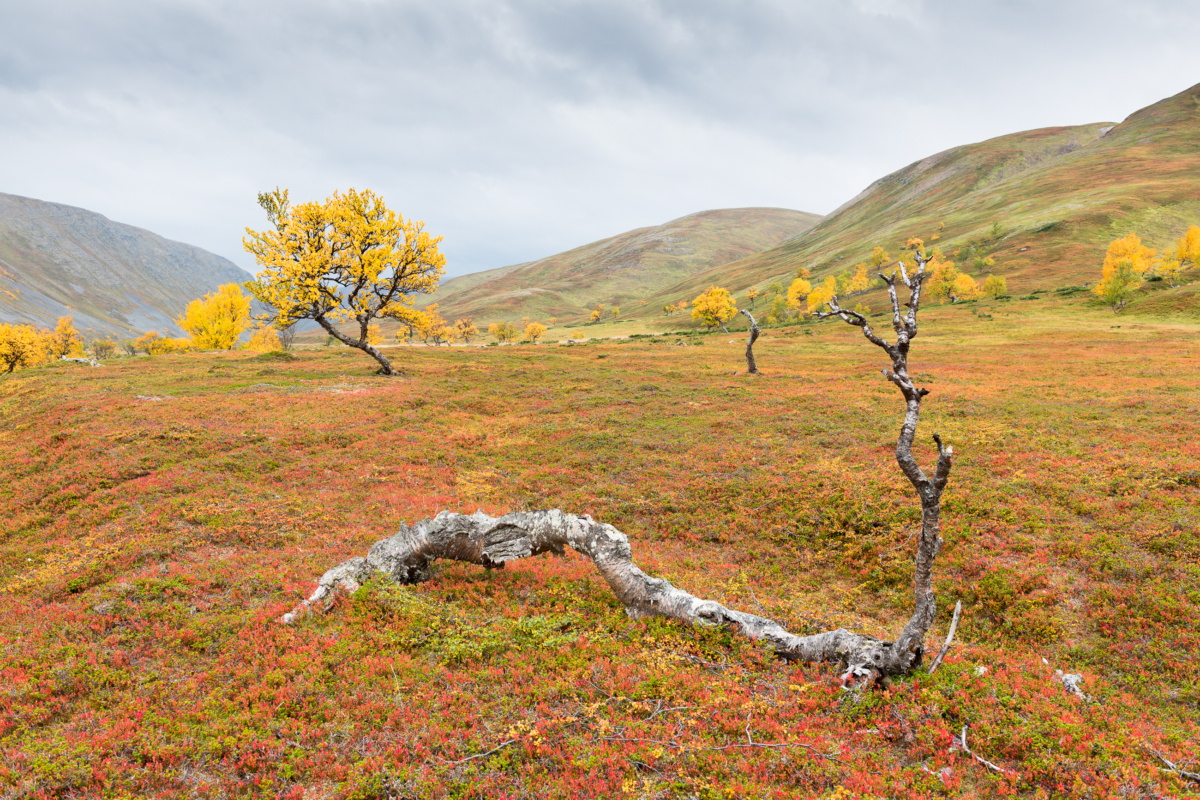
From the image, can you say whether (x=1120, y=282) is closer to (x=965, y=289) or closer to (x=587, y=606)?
(x=965, y=289)

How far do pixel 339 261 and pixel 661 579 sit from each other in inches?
1489

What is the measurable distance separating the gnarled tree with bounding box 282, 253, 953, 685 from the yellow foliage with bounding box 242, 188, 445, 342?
106 ft

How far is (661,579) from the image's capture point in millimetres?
11172

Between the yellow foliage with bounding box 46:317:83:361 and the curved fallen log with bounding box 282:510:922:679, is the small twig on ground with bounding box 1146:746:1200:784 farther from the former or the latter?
the yellow foliage with bounding box 46:317:83:361

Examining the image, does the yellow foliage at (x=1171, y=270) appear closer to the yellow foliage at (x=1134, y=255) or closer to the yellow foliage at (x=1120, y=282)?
the yellow foliage at (x=1134, y=255)

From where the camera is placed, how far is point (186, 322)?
72125mm

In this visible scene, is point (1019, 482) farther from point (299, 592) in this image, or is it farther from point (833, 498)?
point (299, 592)

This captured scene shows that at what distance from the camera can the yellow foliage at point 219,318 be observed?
234 ft

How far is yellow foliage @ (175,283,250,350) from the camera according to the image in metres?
71.2

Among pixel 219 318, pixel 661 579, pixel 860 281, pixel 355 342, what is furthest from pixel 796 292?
pixel 661 579

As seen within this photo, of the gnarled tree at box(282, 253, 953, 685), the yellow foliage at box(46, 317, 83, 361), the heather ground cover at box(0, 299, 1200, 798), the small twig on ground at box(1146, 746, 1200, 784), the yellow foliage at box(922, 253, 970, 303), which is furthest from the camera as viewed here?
the yellow foliage at box(922, 253, 970, 303)

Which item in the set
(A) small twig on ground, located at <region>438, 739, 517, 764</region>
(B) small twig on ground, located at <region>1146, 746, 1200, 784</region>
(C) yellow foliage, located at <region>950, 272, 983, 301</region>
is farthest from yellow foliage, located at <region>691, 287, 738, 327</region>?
(A) small twig on ground, located at <region>438, 739, 517, 764</region>

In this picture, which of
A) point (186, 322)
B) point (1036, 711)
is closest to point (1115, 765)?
point (1036, 711)

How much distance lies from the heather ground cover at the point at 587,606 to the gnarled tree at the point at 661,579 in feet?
1.48
